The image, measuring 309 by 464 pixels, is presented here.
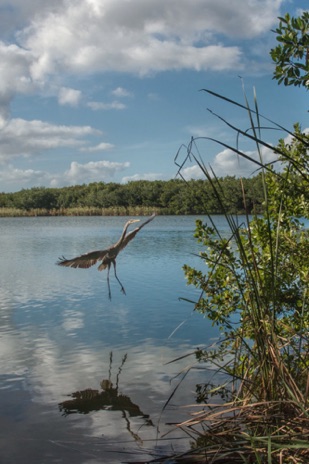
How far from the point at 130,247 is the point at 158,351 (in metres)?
13.2

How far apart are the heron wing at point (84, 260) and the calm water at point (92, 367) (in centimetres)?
87

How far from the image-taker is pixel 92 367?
511cm

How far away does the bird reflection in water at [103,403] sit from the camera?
3916 millimetres

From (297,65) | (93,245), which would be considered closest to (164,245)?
(93,245)

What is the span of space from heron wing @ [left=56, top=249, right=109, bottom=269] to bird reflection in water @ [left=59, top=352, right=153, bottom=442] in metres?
1.72

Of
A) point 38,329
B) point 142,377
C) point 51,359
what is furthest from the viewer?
point 38,329

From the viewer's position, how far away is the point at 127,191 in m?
51.8

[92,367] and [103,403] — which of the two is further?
[92,367]

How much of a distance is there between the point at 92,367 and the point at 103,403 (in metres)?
0.96

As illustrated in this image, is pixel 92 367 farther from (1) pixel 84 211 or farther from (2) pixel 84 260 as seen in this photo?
(1) pixel 84 211

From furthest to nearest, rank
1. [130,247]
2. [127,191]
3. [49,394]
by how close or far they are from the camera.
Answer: [127,191]
[130,247]
[49,394]

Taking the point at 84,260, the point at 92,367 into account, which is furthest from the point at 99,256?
the point at 92,367

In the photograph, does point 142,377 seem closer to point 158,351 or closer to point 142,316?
point 158,351

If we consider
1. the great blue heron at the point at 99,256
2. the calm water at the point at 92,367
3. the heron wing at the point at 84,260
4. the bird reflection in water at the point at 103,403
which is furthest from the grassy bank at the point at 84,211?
the bird reflection in water at the point at 103,403
